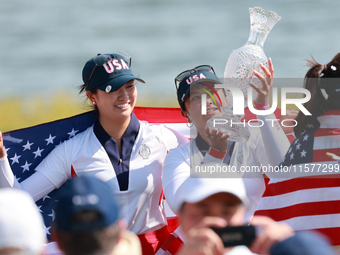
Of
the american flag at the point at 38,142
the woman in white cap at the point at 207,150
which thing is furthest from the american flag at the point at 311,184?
the american flag at the point at 38,142

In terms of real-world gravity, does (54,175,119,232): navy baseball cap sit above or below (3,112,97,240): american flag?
above

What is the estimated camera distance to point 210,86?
313 centimetres

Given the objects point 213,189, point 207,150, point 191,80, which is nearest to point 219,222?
point 213,189

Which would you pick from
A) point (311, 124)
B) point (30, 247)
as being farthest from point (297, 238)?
point (311, 124)

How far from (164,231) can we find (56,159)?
0.89 m

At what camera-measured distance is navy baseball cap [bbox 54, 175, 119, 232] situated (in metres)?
1.50

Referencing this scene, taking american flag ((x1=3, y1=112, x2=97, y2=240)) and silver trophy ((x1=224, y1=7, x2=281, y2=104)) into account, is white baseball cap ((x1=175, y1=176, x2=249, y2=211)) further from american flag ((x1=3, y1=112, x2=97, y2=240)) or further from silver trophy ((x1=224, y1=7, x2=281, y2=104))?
american flag ((x1=3, y1=112, x2=97, y2=240))

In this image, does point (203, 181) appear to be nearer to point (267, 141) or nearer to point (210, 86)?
point (267, 141)

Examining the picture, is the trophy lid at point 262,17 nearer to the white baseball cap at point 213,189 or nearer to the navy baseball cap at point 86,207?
the white baseball cap at point 213,189

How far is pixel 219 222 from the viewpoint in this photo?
5.50 ft

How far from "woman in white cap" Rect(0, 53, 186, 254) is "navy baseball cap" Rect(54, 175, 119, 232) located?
150 centimetres

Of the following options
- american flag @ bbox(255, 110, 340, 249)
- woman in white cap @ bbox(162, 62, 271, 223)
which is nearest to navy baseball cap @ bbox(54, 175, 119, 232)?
woman in white cap @ bbox(162, 62, 271, 223)

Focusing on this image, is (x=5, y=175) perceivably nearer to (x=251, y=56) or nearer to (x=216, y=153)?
(x=216, y=153)

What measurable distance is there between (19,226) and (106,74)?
1729 mm
